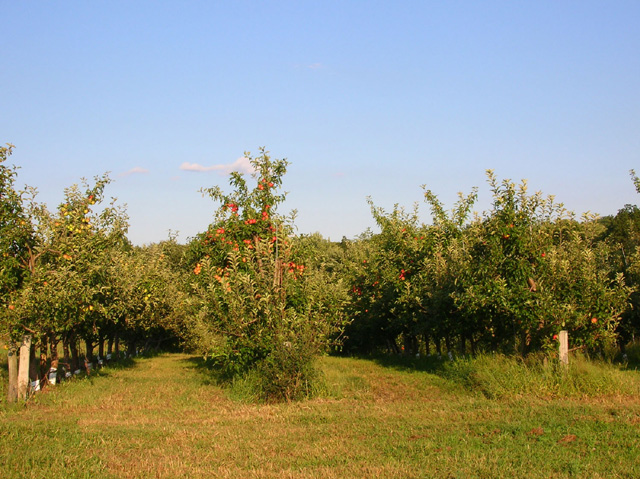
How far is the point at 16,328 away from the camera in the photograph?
12336mm

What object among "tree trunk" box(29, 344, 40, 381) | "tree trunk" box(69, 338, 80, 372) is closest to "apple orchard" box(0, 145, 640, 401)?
"tree trunk" box(29, 344, 40, 381)

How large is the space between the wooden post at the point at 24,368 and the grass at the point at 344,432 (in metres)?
0.37

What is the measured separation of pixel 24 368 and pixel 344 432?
300 inches

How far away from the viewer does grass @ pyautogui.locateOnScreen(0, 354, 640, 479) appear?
7.43 meters

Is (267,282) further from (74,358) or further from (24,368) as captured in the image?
(74,358)

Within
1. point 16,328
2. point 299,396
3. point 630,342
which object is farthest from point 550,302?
point 16,328

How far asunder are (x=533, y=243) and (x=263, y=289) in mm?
6251

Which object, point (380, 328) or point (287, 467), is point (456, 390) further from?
point (380, 328)

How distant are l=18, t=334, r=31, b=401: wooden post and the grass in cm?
37

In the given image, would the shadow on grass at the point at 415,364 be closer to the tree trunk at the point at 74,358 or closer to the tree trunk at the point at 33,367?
the tree trunk at the point at 74,358

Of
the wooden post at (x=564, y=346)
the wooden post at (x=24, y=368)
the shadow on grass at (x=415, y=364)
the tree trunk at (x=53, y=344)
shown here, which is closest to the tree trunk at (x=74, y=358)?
the tree trunk at (x=53, y=344)

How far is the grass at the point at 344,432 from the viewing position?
743 centimetres

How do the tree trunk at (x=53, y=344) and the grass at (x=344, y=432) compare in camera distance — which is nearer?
the grass at (x=344, y=432)

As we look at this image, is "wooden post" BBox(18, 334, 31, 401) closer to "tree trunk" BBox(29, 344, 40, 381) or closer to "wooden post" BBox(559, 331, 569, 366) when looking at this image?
"tree trunk" BBox(29, 344, 40, 381)
